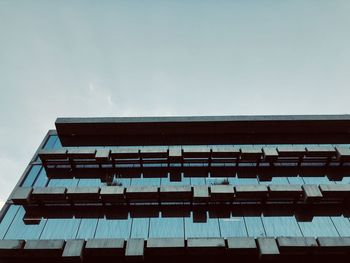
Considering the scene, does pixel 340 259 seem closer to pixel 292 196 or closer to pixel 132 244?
pixel 292 196

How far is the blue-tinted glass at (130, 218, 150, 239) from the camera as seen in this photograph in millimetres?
16828

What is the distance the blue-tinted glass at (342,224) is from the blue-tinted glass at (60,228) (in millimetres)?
12934

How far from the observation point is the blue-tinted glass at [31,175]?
2028cm

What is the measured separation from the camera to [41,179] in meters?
20.5

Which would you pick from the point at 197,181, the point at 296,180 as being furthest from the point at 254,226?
the point at 296,180

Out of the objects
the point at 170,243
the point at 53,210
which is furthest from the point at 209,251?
the point at 53,210

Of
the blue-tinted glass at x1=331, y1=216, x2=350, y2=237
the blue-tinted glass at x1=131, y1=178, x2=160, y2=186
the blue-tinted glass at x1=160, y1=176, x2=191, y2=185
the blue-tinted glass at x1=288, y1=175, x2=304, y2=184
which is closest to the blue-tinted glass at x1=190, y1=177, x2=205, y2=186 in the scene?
the blue-tinted glass at x1=160, y1=176, x2=191, y2=185

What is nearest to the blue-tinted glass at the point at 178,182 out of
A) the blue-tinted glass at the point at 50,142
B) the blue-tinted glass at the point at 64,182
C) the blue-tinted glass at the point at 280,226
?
the blue-tinted glass at the point at 280,226

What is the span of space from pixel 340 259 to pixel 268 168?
6544 mm

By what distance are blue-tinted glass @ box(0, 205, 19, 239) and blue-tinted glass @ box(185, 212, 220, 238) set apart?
9112mm

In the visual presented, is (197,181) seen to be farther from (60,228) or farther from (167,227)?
(60,228)

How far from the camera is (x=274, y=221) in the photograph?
57.3ft

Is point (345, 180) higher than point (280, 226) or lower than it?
higher

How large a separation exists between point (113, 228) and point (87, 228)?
1.31m
